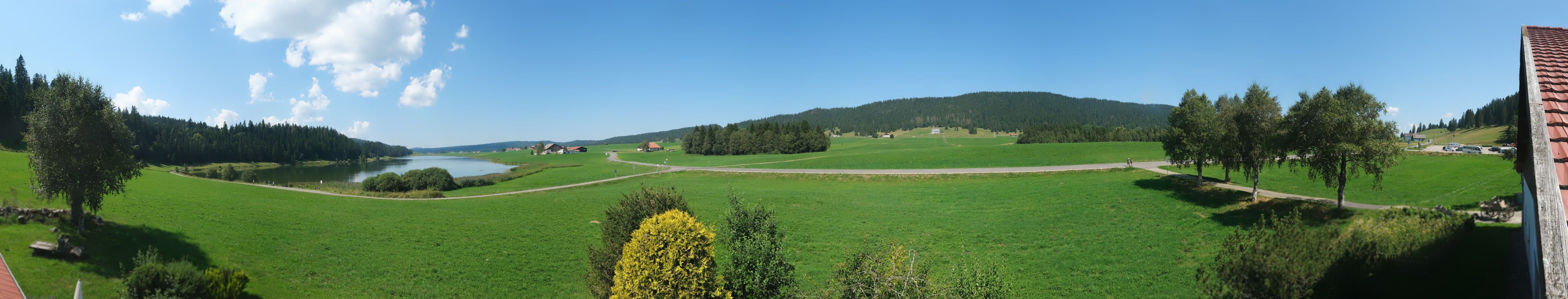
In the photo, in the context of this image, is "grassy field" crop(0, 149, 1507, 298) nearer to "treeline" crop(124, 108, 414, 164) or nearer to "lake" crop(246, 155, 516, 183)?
"lake" crop(246, 155, 516, 183)

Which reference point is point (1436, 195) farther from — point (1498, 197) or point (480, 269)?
A: point (480, 269)

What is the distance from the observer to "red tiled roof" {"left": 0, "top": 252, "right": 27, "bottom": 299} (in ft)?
20.8

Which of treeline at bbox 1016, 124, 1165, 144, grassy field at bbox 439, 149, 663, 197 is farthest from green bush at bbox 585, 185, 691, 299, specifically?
treeline at bbox 1016, 124, 1165, 144

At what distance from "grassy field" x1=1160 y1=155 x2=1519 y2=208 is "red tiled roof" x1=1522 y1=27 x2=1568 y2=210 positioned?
5.87 m

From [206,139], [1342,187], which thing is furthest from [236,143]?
[1342,187]

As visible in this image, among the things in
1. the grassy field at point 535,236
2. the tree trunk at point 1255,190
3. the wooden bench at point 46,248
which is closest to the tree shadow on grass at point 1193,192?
the grassy field at point 535,236

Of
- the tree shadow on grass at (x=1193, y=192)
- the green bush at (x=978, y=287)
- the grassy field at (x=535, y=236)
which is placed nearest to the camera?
the green bush at (x=978, y=287)

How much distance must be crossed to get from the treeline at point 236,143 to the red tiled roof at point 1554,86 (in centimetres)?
8881

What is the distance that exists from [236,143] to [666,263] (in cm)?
13432

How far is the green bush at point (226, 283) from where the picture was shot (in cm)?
1042

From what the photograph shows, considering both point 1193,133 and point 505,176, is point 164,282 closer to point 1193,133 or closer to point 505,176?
point 1193,133

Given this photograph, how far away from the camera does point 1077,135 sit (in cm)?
9300

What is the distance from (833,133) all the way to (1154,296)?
167 meters

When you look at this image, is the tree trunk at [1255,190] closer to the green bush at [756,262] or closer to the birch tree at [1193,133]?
the birch tree at [1193,133]
